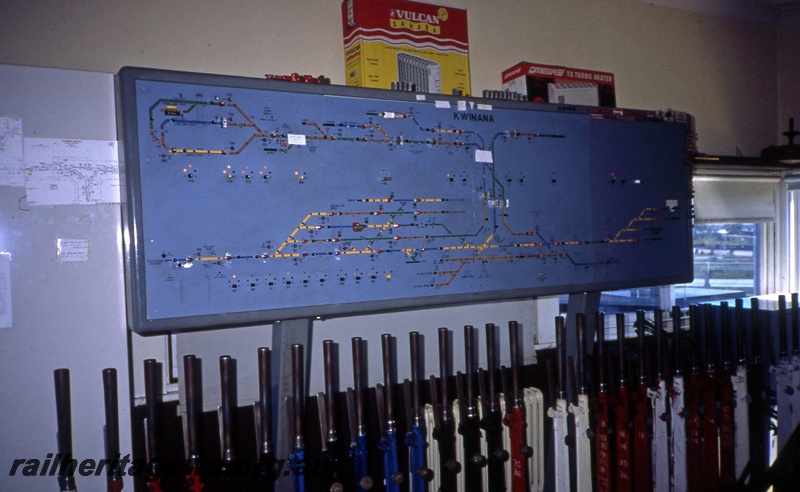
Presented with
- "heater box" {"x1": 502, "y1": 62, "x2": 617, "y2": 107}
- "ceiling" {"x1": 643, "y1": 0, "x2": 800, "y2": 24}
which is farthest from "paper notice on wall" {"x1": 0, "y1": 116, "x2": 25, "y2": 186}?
"ceiling" {"x1": 643, "y1": 0, "x2": 800, "y2": 24}

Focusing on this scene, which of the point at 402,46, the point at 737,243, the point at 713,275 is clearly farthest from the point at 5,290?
the point at 737,243

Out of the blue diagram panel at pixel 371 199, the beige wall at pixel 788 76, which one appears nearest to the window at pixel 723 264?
the beige wall at pixel 788 76

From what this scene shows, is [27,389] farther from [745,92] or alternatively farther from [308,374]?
[745,92]

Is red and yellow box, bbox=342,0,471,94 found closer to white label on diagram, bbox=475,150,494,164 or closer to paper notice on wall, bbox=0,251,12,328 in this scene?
white label on diagram, bbox=475,150,494,164

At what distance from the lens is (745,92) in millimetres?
3037

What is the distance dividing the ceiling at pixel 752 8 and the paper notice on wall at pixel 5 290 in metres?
2.85

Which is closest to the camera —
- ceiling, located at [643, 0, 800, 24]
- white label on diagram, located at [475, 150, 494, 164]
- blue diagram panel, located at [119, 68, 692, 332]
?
blue diagram panel, located at [119, 68, 692, 332]

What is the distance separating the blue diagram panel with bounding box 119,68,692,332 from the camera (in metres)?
1.45

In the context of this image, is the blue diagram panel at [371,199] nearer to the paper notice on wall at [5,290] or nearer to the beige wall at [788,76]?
the paper notice on wall at [5,290]

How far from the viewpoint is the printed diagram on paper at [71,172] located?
135cm

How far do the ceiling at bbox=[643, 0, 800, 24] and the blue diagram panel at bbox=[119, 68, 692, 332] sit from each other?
1024 mm

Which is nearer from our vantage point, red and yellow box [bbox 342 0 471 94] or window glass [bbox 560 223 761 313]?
red and yellow box [bbox 342 0 471 94]

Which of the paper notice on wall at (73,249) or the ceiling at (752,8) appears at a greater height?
the ceiling at (752,8)

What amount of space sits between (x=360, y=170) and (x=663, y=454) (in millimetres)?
1612
